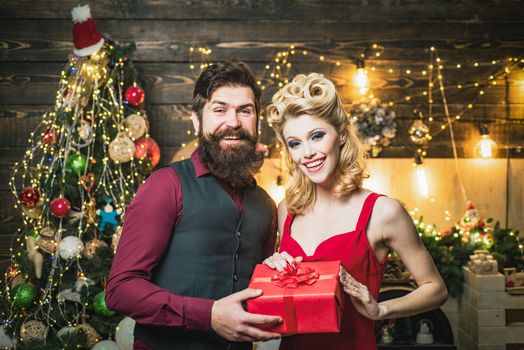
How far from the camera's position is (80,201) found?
403 centimetres

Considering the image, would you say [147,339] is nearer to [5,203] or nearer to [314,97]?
[314,97]

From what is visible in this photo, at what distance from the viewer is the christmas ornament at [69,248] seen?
3.78m

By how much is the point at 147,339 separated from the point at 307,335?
0.50m

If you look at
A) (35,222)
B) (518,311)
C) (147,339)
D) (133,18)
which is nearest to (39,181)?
(35,222)

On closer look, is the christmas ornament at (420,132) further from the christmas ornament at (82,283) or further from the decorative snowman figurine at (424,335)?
the christmas ornament at (82,283)

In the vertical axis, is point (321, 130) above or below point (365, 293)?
above

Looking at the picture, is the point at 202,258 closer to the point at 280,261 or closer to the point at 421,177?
the point at 280,261

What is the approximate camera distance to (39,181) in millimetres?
3990

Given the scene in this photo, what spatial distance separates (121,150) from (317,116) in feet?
6.45

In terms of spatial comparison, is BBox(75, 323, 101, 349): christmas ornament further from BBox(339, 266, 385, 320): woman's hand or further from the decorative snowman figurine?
BBox(339, 266, 385, 320): woman's hand

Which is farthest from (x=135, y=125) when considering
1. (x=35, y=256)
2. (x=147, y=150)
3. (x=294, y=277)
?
(x=294, y=277)

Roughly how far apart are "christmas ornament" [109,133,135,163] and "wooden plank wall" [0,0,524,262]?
71 cm

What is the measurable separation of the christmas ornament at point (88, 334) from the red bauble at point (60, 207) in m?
0.63

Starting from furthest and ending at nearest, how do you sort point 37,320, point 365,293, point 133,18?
1. point 133,18
2. point 37,320
3. point 365,293
